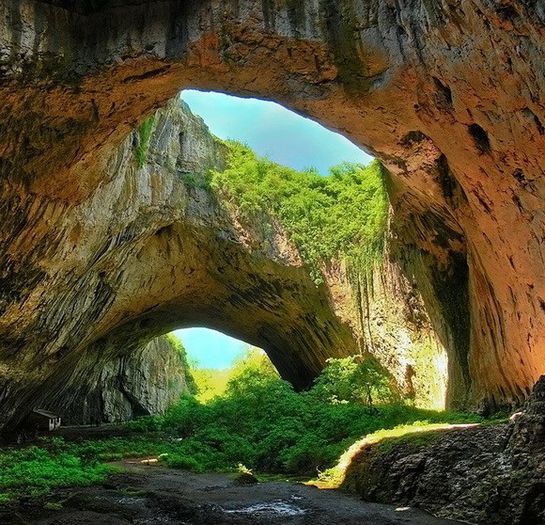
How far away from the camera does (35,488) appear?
7312 mm

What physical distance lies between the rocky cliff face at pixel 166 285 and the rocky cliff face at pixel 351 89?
1.55 m

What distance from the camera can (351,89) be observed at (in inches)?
295

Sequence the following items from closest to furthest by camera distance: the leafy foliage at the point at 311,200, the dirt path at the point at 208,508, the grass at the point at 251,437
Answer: the dirt path at the point at 208,508, the grass at the point at 251,437, the leafy foliage at the point at 311,200

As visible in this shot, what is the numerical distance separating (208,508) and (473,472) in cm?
309

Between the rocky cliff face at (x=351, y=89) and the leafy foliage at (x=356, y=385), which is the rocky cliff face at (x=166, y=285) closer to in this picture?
the leafy foliage at (x=356, y=385)

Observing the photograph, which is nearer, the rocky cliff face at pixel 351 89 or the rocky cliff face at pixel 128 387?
the rocky cliff face at pixel 351 89

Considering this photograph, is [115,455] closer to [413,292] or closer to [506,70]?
[413,292]

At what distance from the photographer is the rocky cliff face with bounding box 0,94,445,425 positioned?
35.5ft

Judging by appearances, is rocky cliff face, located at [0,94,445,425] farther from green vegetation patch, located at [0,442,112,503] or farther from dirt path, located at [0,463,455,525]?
dirt path, located at [0,463,455,525]

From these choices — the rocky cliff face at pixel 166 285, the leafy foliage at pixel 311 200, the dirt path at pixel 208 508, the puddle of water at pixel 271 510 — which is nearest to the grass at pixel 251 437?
the dirt path at pixel 208 508

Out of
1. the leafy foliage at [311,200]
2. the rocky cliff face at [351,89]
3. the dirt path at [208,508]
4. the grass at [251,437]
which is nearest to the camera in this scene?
the dirt path at [208,508]

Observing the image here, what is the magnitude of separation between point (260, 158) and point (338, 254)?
13.4 feet

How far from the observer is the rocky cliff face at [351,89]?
6.18 meters

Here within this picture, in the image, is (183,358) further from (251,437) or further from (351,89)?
(351,89)
